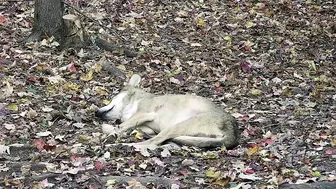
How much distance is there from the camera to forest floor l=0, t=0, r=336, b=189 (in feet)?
19.7

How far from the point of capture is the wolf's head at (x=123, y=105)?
8.58 metres

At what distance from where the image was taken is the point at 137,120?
827 centimetres

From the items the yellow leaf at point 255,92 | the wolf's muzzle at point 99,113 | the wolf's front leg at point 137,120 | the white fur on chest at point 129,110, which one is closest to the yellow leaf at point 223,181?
the wolf's front leg at point 137,120

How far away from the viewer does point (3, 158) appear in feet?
21.2

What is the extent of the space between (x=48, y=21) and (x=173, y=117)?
408 cm

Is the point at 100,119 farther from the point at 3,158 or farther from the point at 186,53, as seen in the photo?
A: the point at 186,53

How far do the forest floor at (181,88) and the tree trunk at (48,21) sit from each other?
19 centimetres

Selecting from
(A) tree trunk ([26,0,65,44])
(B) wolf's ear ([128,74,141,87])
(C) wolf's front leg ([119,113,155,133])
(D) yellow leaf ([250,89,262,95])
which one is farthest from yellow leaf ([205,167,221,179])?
(A) tree trunk ([26,0,65,44])

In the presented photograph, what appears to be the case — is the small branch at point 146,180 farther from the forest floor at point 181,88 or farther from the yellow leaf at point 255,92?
the yellow leaf at point 255,92

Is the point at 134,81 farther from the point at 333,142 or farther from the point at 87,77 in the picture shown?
the point at 333,142

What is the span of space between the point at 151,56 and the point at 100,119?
316 centimetres

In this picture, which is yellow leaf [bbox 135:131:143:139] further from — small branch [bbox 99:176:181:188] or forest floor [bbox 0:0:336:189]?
small branch [bbox 99:176:181:188]

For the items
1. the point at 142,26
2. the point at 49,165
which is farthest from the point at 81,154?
the point at 142,26

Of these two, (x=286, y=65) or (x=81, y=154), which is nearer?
(x=81, y=154)
